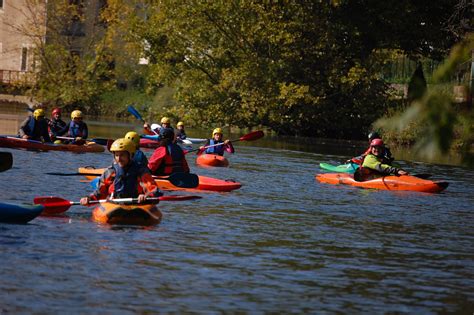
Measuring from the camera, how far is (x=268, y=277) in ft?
32.0

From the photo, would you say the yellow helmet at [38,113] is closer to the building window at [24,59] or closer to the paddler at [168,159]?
the paddler at [168,159]

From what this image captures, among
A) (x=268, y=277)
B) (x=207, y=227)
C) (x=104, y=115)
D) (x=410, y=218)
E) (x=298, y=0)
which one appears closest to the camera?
(x=268, y=277)

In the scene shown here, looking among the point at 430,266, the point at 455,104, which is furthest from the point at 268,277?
the point at 455,104

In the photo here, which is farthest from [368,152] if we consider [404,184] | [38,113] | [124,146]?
[124,146]

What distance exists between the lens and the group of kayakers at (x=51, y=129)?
25.0 m

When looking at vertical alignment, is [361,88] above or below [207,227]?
above

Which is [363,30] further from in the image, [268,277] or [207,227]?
[268,277]

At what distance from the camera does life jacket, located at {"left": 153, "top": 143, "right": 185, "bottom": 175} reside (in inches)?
664

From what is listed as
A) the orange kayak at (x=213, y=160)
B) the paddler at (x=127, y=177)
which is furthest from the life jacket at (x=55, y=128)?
the paddler at (x=127, y=177)

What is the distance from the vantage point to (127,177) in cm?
1264

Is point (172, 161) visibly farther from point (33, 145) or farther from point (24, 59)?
point (24, 59)

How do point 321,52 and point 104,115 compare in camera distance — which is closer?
point 321,52

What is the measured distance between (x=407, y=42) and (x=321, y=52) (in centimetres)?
420

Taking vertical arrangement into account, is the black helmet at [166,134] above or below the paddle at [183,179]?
above
